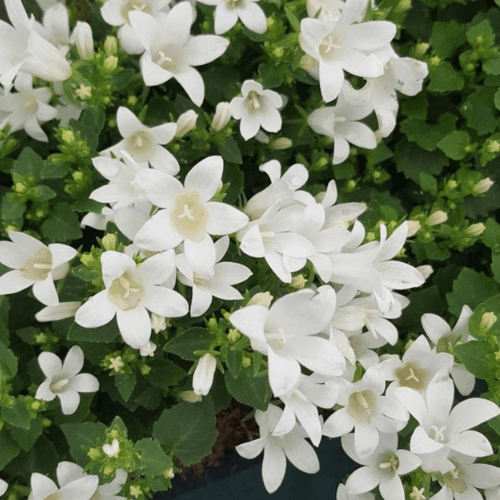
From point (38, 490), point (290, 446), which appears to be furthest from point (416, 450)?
point (38, 490)

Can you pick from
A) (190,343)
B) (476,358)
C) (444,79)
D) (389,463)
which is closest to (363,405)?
(389,463)

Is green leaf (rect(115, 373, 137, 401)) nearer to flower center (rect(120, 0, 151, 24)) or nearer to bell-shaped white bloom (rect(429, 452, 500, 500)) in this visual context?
bell-shaped white bloom (rect(429, 452, 500, 500))

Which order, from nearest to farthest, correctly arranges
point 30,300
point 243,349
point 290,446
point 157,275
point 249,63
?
point 157,275 → point 243,349 → point 290,446 → point 30,300 → point 249,63

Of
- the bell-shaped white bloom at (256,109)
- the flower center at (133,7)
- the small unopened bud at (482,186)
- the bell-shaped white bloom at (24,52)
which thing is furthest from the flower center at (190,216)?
Result: the small unopened bud at (482,186)

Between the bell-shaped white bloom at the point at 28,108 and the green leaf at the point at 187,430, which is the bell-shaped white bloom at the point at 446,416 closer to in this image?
the green leaf at the point at 187,430

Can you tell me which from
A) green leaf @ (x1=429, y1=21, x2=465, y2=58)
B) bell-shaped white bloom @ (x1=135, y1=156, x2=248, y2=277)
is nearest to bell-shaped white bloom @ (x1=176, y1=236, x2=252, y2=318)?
bell-shaped white bloom @ (x1=135, y1=156, x2=248, y2=277)

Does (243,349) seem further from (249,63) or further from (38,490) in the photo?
(249,63)
